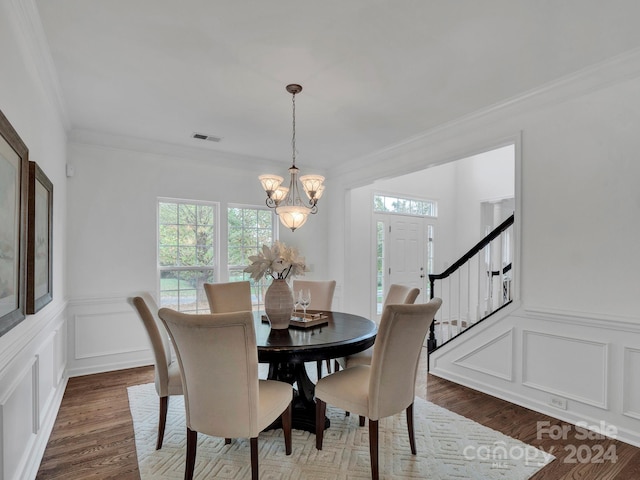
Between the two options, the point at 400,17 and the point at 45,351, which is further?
the point at 45,351

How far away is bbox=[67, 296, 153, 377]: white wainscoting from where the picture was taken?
12.1 feet

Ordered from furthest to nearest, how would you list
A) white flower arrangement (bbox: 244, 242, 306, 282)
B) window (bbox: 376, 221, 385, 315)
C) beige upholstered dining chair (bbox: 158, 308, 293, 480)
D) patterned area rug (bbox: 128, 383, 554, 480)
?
window (bbox: 376, 221, 385, 315), white flower arrangement (bbox: 244, 242, 306, 282), patterned area rug (bbox: 128, 383, 554, 480), beige upholstered dining chair (bbox: 158, 308, 293, 480)

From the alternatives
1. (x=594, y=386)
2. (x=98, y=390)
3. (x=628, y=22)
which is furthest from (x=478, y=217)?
(x=98, y=390)

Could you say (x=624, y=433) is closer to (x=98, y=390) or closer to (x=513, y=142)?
(x=513, y=142)

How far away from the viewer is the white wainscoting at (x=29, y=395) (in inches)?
63.4

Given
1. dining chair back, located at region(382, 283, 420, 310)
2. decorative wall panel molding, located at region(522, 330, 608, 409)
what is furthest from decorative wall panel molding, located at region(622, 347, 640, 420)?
dining chair back, located at region(382, 283, 420, 310)

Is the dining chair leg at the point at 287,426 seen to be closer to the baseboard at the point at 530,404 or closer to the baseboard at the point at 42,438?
the baseboard at the point at 42,438

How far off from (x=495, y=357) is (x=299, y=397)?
1.76 metres

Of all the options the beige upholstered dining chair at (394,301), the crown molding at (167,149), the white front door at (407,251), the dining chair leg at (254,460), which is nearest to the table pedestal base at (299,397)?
the beige upholstered dining chair at (394,301)

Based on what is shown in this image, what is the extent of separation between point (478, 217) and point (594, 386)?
3.88m

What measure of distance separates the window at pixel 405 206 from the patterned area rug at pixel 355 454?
352cm

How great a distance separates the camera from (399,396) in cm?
208

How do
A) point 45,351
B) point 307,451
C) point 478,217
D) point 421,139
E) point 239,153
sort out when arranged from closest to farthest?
point 307,451
point 45,351
point 421,139
point 239,153
point 478,217

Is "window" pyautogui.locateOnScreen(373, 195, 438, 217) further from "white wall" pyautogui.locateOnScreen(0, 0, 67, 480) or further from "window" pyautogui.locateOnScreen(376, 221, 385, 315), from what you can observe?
"white wall" pyautogui.locateOnScreen(0, 0, 67, 480)
